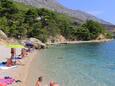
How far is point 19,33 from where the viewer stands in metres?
95.2

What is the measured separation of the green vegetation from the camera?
94.8 m

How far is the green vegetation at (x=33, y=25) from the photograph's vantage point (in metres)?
94.8

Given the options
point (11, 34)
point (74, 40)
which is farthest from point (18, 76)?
point (74, 40)

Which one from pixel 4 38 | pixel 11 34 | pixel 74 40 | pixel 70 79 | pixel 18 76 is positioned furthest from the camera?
pixel 74 40

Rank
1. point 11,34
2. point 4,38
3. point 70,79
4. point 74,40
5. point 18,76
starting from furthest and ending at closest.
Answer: point 74,40
point 11,34
point 4,38
point 70,79
point 18,76

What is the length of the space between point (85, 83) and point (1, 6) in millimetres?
78220

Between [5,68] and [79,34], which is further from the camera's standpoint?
[79,34]

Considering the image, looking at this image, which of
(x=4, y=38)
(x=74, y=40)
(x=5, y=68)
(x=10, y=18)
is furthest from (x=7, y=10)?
(x=5, y=68)

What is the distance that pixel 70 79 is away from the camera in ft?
94.8

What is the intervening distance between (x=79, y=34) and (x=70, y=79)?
353 ft

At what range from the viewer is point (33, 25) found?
4250 inches

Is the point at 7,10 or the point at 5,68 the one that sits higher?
the point at 7,10

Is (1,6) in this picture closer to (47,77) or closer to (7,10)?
(7,10)

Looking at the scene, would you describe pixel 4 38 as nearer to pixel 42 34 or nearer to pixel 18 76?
pixel 42 34
